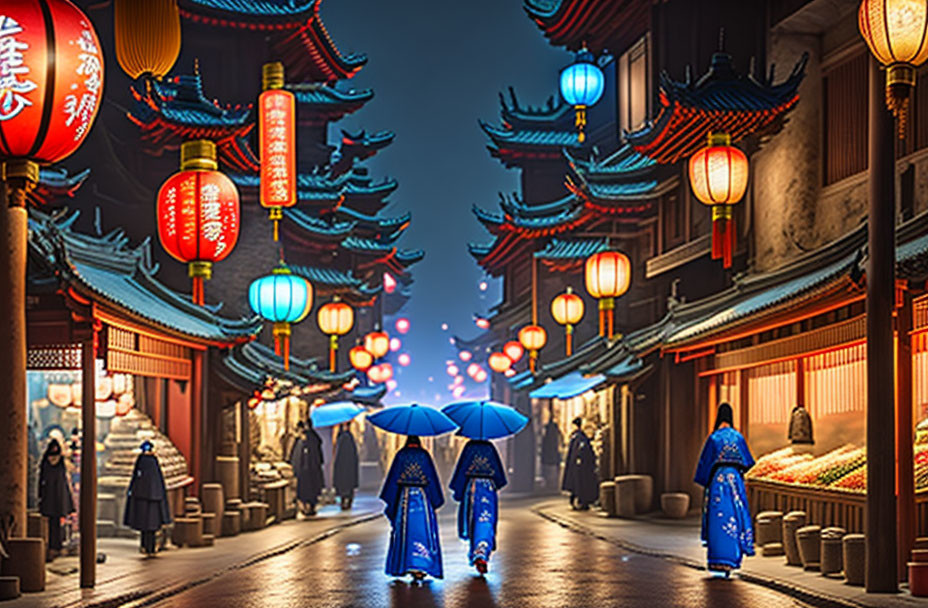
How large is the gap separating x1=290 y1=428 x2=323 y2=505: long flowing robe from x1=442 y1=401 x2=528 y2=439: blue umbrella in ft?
51.3

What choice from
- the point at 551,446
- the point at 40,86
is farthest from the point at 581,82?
the point at 40,86

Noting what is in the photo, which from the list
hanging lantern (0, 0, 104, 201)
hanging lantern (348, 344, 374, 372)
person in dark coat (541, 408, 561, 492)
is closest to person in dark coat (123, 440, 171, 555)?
hanging lantern (0, 0, 104, 201)

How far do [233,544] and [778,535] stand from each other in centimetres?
899

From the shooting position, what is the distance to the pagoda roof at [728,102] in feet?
73.6

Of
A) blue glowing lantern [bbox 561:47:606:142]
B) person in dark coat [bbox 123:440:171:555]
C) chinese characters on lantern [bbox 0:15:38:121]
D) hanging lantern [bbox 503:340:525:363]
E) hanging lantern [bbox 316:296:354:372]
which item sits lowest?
person in dark coat [bbox 123:440:171:555]

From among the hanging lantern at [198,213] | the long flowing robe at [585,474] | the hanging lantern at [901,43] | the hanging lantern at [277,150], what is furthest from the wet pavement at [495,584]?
the long flowing robe at [585,474]

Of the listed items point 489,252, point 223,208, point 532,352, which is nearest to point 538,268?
point 489,252

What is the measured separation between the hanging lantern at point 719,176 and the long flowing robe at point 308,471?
1618 cm

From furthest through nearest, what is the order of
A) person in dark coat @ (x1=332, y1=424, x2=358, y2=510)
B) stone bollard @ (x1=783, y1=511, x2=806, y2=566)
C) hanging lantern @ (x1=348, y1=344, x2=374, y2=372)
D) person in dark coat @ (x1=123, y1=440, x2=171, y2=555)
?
hanging lantern @ (x1=348, y1=344, x2=374, y2=372), person in dark coat @ (x1=332, y1=424, x2=358, y2=510), person in dark coat @ (x1=123, y1=440, x2=171, y2=555), stone bollard @ (x1=783, y1=511, x2=806, y2=566)

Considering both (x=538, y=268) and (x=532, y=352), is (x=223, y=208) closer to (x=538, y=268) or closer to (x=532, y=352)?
(x=532, y=352)

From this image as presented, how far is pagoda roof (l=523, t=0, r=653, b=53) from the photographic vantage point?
33.1 meters

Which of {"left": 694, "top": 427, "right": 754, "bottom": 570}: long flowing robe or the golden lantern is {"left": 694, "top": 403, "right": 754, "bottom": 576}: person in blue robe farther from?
the golden lantern

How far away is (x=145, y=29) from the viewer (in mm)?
12648

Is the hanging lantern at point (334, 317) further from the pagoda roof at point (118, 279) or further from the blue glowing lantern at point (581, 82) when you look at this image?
the blue glowing lantern at point (581, 82)
